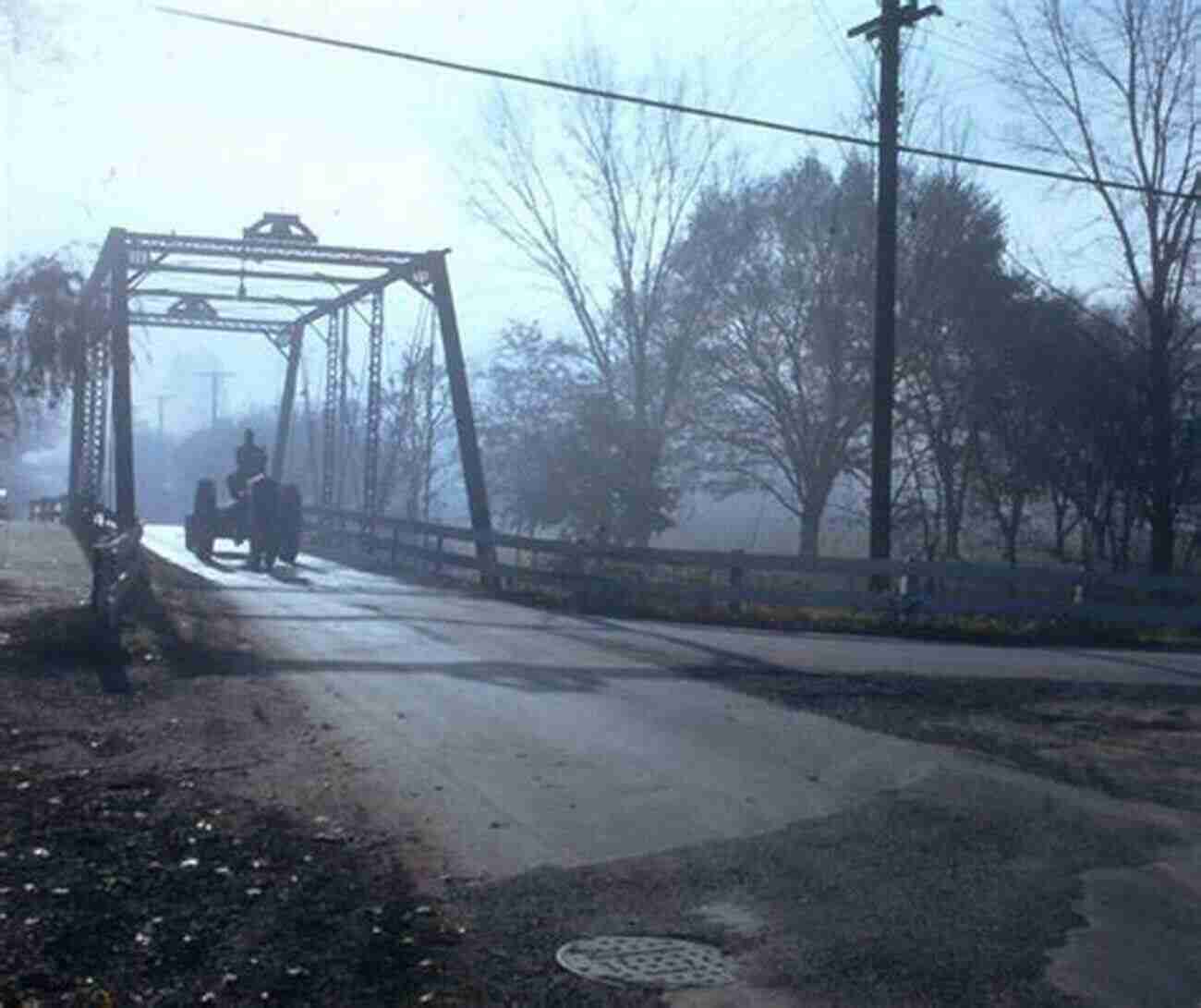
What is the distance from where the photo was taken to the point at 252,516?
3559cm

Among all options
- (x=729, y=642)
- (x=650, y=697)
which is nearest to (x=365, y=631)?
(x=729, y=642)

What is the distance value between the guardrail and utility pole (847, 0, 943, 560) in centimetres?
100

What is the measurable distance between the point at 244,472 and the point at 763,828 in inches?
1211

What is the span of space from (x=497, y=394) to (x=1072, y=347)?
1616 cm

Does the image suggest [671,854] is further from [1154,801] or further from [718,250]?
[718,250]

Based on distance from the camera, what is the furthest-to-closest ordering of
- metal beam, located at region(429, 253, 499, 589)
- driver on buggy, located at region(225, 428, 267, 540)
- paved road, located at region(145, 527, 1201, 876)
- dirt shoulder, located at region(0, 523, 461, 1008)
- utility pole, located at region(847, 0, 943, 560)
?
1. driver on buggy, located at region(225, 428, 267, 540)
2. metal beam, located at region(429, 253, 499, 589)
3. utility pole, located at region(847, 0, 943, 560)
4. paved road, located at region(145, 527, 1201, 876)
5. dirt shoulder, located at region(0, 523, 461, 1008)

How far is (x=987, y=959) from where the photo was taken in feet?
23.1

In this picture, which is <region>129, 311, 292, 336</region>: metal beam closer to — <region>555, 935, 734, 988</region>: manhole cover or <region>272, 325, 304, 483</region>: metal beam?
<region>272, 325, 304, 483</region>: metal beam

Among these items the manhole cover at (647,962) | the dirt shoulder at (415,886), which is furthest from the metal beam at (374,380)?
the manhole cover at (647,962)

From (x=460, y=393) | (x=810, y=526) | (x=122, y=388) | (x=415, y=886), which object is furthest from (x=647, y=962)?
(x=810, y=526)

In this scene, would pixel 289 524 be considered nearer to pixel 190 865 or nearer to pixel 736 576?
pixel 736 576

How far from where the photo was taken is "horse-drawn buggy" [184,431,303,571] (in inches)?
1388

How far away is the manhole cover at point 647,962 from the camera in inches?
266

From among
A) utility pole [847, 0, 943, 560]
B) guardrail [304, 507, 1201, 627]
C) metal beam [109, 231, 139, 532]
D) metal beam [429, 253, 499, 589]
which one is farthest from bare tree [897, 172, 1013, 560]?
metal beam [109, 231, 139, 532]
